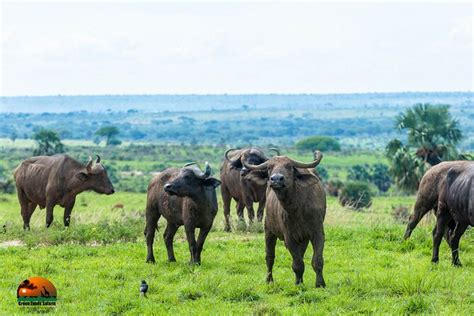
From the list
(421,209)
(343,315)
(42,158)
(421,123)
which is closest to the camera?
(343,315)

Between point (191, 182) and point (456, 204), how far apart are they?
4.45 metres

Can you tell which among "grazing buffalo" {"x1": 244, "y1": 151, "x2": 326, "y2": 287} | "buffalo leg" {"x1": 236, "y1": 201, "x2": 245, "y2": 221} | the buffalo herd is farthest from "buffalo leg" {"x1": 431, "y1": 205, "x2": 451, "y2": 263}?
"buffalo leg" {"x1": 236, "y1": 201, "x2": 245, "y2": 221}

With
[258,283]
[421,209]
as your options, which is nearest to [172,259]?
[258,283]

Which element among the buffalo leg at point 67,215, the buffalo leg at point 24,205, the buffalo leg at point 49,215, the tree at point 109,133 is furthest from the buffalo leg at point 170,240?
the tree at point 109,133

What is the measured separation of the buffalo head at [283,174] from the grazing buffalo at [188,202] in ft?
7.73

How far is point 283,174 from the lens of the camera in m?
11.6

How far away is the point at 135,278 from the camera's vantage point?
1334cm

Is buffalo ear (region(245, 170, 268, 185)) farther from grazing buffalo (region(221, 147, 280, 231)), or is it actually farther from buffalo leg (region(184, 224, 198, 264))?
grazing buffalo (region(221, 147, 280, 231))

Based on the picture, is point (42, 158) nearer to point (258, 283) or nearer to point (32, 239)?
point (32, 239)

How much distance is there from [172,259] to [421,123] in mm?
24437

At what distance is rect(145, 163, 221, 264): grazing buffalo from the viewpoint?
14352mm

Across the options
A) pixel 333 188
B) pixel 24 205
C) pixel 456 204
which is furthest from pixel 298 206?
pixel 333 188

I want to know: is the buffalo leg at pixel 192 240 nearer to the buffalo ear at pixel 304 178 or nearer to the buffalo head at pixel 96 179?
the buffalo ear at pixel 304 178

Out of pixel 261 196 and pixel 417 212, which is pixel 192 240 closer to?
pixel 417 212
